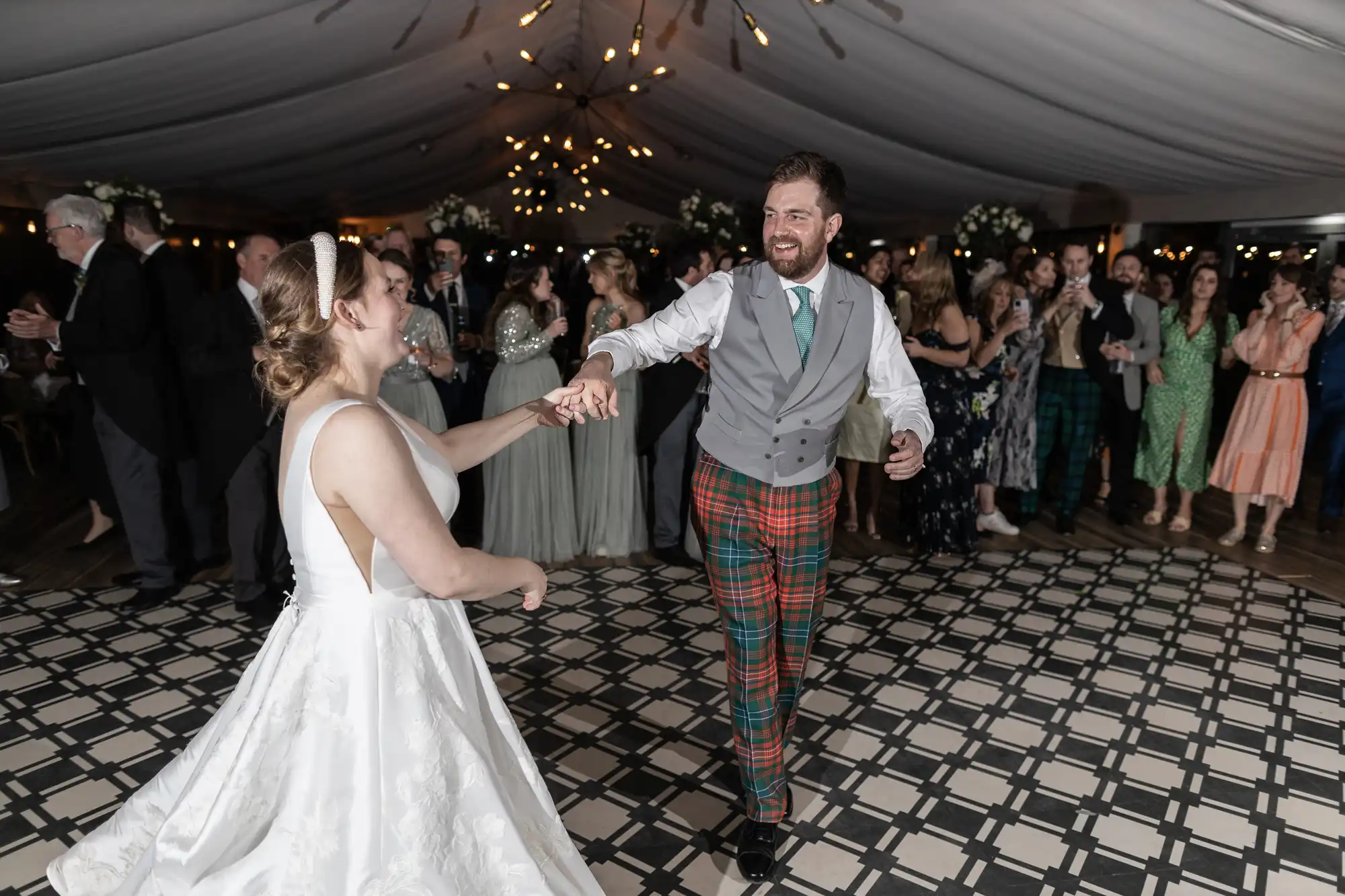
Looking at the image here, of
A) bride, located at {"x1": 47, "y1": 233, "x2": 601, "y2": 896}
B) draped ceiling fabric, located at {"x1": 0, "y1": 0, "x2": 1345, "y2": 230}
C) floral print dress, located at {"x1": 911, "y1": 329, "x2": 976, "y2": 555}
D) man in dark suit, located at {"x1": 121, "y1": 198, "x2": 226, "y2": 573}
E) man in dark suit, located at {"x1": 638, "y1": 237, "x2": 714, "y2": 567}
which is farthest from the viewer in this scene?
floral print dress, located at {"x1": 911, "y1": 329, "x2": 976, "y2": 555}

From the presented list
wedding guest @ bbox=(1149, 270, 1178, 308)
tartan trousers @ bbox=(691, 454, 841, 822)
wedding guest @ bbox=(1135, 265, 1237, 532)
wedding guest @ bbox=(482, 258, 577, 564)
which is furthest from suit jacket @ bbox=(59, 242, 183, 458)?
wedding guest @ bbox=(1149, 270, 1178, 308)

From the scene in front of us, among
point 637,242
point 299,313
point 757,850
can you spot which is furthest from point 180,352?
point 637,242

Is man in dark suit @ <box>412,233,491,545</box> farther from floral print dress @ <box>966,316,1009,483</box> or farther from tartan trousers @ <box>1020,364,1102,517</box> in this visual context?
tartan trousers @ <box>1020,364,1102,517</box>

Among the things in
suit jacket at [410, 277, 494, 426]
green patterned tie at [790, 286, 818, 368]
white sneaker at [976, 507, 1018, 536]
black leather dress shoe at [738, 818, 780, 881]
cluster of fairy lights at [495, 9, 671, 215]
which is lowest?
black leather dress shoe at [738, 818, 780, 881]

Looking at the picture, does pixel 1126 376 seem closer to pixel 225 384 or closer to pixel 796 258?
pixel 796 258

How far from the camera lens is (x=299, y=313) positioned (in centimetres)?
161

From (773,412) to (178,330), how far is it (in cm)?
301

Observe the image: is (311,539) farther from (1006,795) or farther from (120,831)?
(1006,795)

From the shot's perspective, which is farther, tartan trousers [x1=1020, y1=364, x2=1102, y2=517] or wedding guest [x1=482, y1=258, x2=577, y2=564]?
tartan trousers [x1=1020, y1=364, x2=1102, y2=517]

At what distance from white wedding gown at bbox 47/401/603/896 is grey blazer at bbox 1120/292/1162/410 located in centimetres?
458

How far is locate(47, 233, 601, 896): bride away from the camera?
1.55 metres

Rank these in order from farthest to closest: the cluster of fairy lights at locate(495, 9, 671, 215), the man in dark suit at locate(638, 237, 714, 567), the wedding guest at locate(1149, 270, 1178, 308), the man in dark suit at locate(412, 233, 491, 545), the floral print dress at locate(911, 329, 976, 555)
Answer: the cluster of fairy lights at locate(495, 9, 671, 215), the wedding guest at locate(1149, 270, 1178, 308), the man in dark suit at locate(412, 233, 491, 545), the floral print dress at locate(911, 329, 976, 555), the man in dark suit at locate(638, 237, 714, 567)

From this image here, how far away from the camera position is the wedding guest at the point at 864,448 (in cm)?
499

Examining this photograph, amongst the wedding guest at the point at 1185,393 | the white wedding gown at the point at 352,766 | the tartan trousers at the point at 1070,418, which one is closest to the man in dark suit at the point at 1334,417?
the wedding guest at the point at 1185,393
